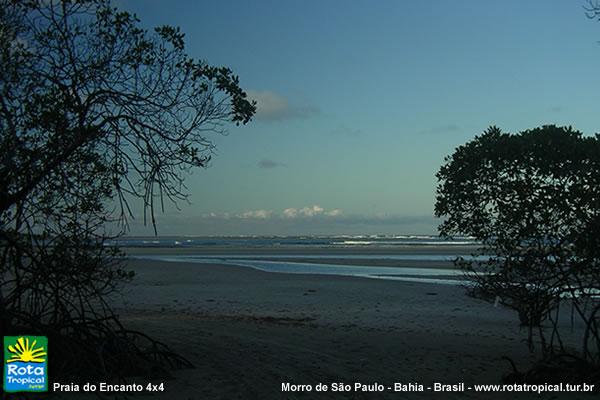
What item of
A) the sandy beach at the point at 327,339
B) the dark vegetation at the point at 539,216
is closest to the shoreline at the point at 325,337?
the sandy beach at the point at 327,339

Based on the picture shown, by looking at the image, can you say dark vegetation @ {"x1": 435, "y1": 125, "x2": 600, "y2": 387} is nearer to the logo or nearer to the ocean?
the ocean

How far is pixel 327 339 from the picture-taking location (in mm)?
12938

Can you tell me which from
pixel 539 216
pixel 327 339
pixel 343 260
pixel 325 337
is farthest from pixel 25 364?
pixel 343 260

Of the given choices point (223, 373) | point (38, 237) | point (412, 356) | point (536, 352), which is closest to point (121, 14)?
point (38, 237)

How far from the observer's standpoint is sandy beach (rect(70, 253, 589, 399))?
9.09m

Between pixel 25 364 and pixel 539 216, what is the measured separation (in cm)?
861

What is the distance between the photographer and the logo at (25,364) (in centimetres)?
722

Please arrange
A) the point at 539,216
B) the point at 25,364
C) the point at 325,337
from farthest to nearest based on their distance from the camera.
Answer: the point at 325,337 → the point at 539,216 → the point at 25,364

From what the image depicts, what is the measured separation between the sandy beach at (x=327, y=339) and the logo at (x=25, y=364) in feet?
5.25

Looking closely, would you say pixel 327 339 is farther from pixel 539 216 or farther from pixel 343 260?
pixel 343 260

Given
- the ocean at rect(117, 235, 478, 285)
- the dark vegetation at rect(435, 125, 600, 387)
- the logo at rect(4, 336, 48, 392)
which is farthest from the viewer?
the ocean at rect(117, 235, 478, 285)

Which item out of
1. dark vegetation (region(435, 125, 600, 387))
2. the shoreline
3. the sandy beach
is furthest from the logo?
dark vegetation (region(435, 125, 600, 387))

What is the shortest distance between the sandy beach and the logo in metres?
1.60

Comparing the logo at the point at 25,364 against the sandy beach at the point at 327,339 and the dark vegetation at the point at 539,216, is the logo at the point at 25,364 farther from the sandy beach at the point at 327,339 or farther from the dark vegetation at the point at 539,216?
the dark vegetation at the point at 539,216
